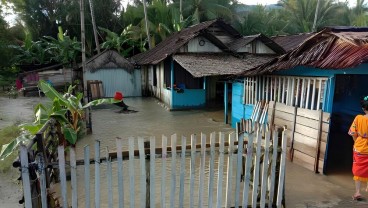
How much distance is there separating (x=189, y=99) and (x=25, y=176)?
11807 mm

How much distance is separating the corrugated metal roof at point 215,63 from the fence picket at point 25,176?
882 cm

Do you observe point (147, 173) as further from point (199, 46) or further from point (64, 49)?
point (64, 49)

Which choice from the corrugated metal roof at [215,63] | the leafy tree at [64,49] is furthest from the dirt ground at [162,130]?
the leafy tree at [64,49]

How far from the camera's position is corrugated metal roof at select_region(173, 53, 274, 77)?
1207 cm

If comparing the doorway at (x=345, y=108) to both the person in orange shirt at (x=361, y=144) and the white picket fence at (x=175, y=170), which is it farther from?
the white picket fence at (x=175, y=170)

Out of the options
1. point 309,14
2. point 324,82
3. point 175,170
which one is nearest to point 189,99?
point 324,82

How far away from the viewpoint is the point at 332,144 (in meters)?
7.89

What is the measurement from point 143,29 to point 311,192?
21.4m

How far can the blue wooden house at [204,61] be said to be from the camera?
1391cm

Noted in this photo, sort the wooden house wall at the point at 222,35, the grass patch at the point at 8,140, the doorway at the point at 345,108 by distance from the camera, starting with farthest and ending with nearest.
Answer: the wooden house wall at the point at 222,35 < the doorway at the point at 345,108 < the grass patch at the point at 8,140

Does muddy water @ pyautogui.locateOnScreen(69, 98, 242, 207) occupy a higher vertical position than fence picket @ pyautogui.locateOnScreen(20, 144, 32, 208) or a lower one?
lower

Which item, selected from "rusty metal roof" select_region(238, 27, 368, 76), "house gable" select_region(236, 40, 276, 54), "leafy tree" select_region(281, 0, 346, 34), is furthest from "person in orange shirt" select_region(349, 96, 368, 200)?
"leafy tree" select_region(281, 0, 346, 34)

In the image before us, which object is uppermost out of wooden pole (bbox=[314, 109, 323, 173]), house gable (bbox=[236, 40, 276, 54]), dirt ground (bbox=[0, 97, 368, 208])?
house gable (bbox=[236, 40, 276, 54])

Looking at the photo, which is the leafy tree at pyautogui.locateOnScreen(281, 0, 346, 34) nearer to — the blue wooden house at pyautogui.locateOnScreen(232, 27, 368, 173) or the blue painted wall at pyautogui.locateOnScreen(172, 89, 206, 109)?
the blue painted wall at pyautogui.locateOnScreen(172, 89, 206, 109)
